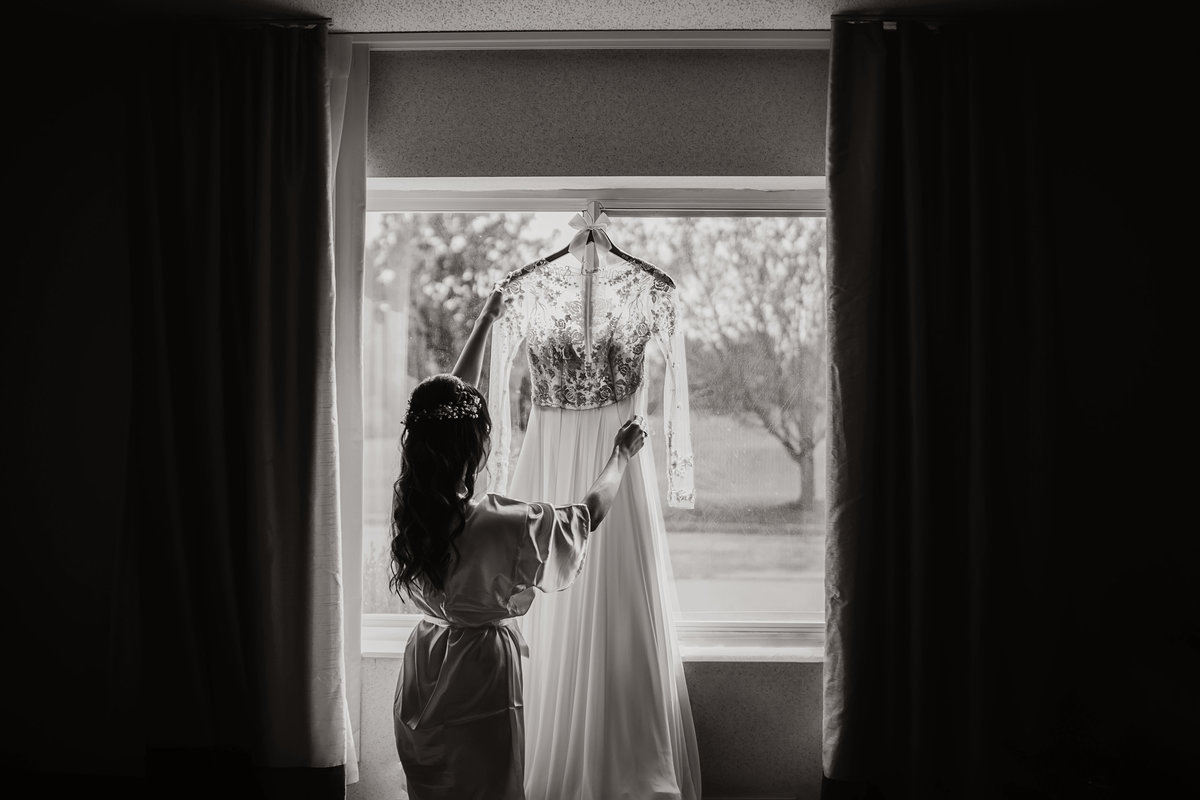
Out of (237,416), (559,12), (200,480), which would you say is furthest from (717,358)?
(200,480)

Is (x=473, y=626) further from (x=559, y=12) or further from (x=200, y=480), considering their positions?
(x=559, y=12)

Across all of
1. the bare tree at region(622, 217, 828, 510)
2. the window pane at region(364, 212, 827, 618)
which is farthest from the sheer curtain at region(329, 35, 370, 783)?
the bare tree at region(622, 217, 828, 510)

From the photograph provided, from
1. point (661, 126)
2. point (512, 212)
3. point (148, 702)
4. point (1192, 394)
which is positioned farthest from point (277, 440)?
point (1192, 394)

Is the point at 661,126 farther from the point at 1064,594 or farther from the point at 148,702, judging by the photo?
the point at 148,702

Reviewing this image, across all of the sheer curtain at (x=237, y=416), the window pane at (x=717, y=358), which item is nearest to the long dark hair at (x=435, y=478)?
the sheer curtain at (x=237, y=416)

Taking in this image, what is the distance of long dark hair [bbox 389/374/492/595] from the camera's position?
1.61 m

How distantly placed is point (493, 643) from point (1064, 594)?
5.16 feet

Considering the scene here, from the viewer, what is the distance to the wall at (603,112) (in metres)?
2.32

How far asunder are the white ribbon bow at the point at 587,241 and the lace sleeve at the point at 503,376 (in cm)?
20

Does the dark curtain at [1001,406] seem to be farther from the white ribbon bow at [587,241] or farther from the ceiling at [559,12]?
the white ribbon bow at [587,241]

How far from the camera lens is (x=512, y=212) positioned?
2.57 m

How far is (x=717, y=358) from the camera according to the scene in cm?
258

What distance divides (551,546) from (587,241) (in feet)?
3.02

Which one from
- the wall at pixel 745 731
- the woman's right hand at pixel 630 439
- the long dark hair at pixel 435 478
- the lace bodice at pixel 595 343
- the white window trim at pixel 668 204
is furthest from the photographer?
the white window trim at pixel 668 204
